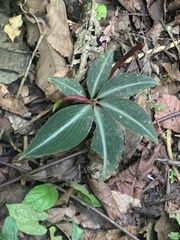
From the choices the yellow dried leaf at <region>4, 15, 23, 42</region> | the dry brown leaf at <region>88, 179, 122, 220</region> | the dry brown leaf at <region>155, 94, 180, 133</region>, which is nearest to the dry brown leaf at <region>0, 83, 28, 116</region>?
the yellow dried leaf at <region>4, 15, 23, 42</region>

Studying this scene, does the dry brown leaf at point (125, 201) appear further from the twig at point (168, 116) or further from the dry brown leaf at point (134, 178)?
the twig at point (168, 116)

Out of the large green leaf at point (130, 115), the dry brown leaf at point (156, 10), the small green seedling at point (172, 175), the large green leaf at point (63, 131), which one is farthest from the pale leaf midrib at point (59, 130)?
the dry brown leaf at point (156, 10)

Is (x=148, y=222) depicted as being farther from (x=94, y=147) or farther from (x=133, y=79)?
(x=133, y=79)

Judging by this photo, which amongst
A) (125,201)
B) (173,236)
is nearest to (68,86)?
(125,201)

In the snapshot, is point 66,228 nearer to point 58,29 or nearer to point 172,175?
point 172,175

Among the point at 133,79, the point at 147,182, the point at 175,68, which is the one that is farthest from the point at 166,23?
the point at 147,182

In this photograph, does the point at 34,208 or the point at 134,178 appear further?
the point at 134,178
